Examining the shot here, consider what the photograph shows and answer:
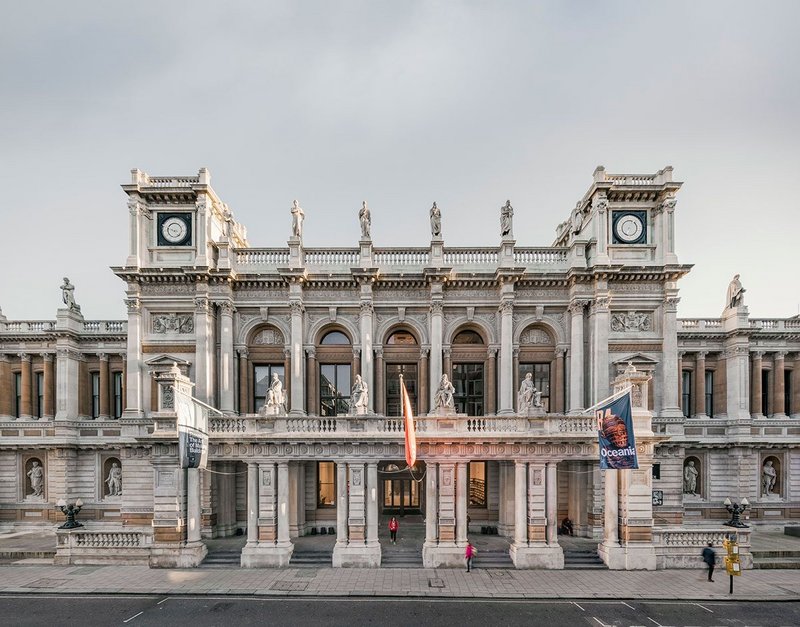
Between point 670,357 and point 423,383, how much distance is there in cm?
1569

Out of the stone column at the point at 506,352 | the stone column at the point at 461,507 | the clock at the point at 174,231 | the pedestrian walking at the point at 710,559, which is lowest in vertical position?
the pedestrian walking at the point at 710,559

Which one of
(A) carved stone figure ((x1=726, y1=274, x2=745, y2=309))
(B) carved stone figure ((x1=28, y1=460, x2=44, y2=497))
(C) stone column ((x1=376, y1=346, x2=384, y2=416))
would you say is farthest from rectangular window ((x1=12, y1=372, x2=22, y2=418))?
(A) carved stone figure ((x1=726, y1=274, x2=745, y2=309))

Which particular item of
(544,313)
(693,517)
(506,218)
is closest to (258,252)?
(506,218)

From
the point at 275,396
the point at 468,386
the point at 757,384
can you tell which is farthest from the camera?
the point at 757,384

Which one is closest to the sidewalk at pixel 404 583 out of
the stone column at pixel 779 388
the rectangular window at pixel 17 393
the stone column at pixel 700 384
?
the stone column at pixel 700 384

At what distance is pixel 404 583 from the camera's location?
67.9ft

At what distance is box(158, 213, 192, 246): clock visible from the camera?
29.3m

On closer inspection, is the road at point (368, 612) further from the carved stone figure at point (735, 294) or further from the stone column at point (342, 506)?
the carved stone figure at point (735, 294)

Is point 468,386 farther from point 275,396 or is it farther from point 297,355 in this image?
point 275,396

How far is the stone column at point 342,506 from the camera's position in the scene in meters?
23.3

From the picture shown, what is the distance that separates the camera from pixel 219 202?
31.4 meters

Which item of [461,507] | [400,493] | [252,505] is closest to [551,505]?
[461,507]

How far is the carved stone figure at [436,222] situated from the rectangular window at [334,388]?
10.6 meters

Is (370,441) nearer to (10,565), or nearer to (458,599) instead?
(458,599)
